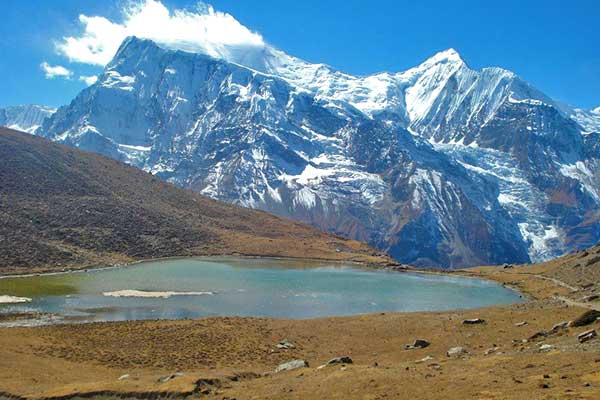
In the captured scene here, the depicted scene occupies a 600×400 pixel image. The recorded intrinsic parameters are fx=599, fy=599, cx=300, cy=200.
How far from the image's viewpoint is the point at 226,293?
350 ft

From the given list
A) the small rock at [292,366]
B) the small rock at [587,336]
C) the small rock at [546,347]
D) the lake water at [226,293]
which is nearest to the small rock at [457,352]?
the small rock at [546,347]

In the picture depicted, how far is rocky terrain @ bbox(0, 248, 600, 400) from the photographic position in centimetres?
3256

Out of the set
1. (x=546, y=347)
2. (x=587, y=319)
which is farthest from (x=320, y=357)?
(x=587, y=319)

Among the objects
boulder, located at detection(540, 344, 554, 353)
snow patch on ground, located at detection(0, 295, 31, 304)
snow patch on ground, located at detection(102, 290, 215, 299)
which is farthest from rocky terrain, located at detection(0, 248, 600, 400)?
snow patch on ground, located at detection(102, 290, 215, 299)

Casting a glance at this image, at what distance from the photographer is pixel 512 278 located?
520 ft

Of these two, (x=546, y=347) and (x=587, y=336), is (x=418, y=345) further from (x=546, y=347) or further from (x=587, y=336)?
(x=587, y=336)

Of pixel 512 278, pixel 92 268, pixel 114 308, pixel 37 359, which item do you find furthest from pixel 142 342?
pixel 512 278

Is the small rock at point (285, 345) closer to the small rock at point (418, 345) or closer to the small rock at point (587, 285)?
the small rock at point (418, 345)

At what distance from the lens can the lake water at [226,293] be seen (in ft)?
277

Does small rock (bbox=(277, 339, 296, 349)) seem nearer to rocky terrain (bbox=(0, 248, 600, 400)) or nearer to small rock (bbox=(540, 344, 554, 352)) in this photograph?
rocky terrain (bbox=(0, 248, 600, 400))

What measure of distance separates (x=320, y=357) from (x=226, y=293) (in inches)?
2100

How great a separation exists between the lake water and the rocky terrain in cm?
1405

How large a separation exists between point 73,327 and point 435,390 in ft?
153

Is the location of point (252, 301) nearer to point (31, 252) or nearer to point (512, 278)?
point (31, 252)
